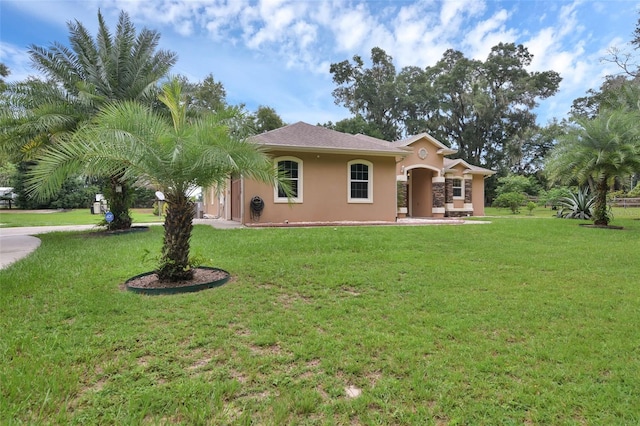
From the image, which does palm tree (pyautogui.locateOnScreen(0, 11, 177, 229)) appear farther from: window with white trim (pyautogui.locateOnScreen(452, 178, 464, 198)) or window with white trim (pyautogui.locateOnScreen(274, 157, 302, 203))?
window with white trim (pyautogui.locateOnScreen(452, 178, 464, 198))

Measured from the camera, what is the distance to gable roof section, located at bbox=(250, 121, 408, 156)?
13.0 meters

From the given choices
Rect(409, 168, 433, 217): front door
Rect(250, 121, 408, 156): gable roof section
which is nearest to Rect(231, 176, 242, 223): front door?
Rect(250, 121, 408, 156): gable roof section

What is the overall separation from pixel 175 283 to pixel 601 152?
576 inches

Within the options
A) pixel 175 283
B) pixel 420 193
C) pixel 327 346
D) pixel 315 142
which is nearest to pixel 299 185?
pixel 315 142

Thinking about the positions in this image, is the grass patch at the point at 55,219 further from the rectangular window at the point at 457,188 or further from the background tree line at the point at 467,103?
the rectangular window at the point at 457,188

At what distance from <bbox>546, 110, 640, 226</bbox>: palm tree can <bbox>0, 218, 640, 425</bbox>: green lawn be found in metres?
8.29

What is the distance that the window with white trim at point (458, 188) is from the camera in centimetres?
2105

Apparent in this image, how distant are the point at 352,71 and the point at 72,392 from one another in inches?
1660

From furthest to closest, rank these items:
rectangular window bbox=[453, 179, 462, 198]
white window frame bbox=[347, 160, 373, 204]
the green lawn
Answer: rectangular window bbox=[453, 179, 462, 198] < white window frame bbox=[347, 160, 373, 204] < the green lawn

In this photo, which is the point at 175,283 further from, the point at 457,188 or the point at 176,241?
the point at 457,188

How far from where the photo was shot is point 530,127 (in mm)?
36562

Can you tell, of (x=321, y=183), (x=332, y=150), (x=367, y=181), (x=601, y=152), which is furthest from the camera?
(x=367, y=181)

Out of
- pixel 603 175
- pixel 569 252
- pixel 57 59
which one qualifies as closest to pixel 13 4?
pixel 57 59

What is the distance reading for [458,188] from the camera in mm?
21141
